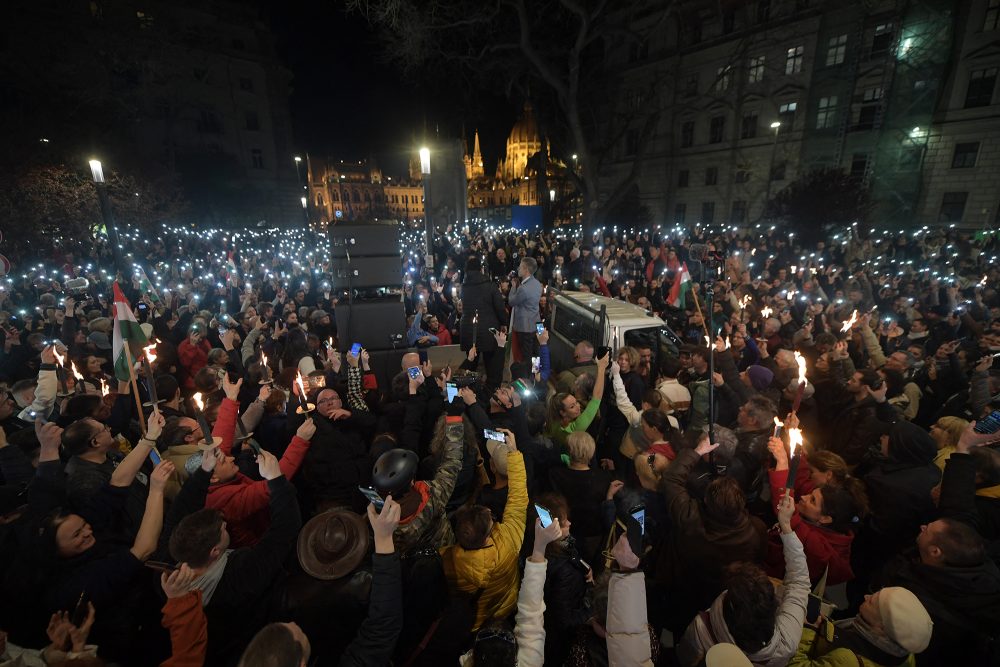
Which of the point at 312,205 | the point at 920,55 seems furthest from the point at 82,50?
the point at 312,205

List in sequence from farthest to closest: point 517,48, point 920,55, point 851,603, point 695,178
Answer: point 695,178 < point 920,55 < point 517,48 < point 851,603

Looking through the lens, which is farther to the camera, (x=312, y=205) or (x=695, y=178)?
(x=312, y=205)

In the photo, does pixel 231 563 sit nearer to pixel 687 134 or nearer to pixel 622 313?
pixel 622 313

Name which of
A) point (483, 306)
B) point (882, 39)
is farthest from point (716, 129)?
point (483, 306)

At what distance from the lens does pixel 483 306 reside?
762 cm

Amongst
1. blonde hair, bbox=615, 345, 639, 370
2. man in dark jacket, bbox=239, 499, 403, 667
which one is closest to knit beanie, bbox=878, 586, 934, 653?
man in dark jacket, bbox=239, 499, 403, 667

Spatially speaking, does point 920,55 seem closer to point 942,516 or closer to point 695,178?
point 695,178

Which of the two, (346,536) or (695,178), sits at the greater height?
(695,178)

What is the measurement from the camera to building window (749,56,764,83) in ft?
100

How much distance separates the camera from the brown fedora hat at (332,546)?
7.97 feet

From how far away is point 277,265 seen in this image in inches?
715

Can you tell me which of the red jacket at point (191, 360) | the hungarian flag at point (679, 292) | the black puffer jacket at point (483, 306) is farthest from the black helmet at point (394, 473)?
the hungarian flag at point (679, 292)

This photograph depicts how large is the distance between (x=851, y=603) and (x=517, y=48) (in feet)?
82.2

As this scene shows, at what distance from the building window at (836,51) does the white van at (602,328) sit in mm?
32070
